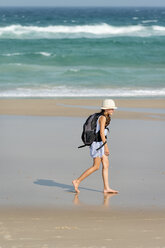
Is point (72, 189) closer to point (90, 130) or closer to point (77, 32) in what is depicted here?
point (90, 130)

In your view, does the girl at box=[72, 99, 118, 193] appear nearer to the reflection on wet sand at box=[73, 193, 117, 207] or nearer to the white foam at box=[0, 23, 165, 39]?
the reflection on wet sand at box=[73, 193, 117, 207]

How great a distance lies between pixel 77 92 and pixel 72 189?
13.2 metres

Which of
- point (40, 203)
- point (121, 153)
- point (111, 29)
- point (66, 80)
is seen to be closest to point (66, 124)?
point (121, 153)

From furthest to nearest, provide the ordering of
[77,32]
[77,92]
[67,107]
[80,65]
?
[77,32] → [80,65] → [77,92] → [67,107]

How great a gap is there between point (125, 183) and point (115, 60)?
83.1 feet

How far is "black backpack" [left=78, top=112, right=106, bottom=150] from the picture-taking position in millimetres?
7461

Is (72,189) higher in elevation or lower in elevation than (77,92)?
higher

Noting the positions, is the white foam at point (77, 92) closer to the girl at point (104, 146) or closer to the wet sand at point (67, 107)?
the wet sand at point (67, 107)

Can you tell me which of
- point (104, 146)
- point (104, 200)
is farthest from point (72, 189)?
point (104, 146)

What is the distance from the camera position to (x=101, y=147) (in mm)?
7527

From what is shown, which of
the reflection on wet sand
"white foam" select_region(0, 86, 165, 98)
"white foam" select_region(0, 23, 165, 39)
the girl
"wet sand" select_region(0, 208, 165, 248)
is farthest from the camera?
"white foam" select_region(0, 23, 165, 39)

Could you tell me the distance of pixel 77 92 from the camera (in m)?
21.0

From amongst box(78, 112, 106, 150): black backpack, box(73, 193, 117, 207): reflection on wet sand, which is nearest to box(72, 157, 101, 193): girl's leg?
box(73, 193, 117, 207): reflection on wet sand

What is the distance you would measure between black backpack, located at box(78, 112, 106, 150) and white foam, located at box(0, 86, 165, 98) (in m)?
12.4
